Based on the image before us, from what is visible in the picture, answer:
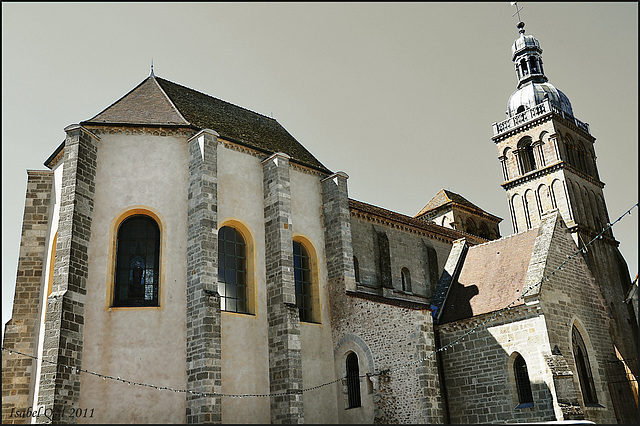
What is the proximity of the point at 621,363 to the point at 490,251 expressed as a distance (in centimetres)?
602

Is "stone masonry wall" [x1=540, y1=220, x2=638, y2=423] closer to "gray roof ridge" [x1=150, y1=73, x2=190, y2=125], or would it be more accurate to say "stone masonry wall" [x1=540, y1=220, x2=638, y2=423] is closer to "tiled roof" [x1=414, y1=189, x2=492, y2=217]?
"gray roof ridge" [x1=150, y1=73, x2=190, y2=125]

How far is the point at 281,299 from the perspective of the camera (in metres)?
19.1

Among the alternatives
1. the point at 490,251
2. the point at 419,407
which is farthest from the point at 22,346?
the point at 490,251

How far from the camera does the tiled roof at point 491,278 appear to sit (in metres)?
20.0

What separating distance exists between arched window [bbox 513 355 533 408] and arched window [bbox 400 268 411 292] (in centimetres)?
819

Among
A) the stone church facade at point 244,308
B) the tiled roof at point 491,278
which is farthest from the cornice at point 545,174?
the stone church facade at point 244,308

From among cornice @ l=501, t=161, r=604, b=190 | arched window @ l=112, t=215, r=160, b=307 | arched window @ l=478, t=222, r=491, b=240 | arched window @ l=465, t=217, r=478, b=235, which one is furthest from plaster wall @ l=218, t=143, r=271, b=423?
cornice @ l=501, t=161, r=604, b=190

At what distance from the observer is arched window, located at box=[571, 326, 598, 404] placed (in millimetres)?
18641

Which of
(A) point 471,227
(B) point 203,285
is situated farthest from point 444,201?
(B) point 203,285

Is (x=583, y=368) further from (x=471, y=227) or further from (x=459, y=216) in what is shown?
(x=471, y=227)

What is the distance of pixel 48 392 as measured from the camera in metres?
15.1

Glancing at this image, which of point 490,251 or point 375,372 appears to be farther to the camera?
point 490,251

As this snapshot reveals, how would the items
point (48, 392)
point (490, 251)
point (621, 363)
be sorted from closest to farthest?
1. point (48, 392)
2. point (621, 363)
3. point (490, 251)

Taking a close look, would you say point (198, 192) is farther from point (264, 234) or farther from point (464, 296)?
point (464, 296)
